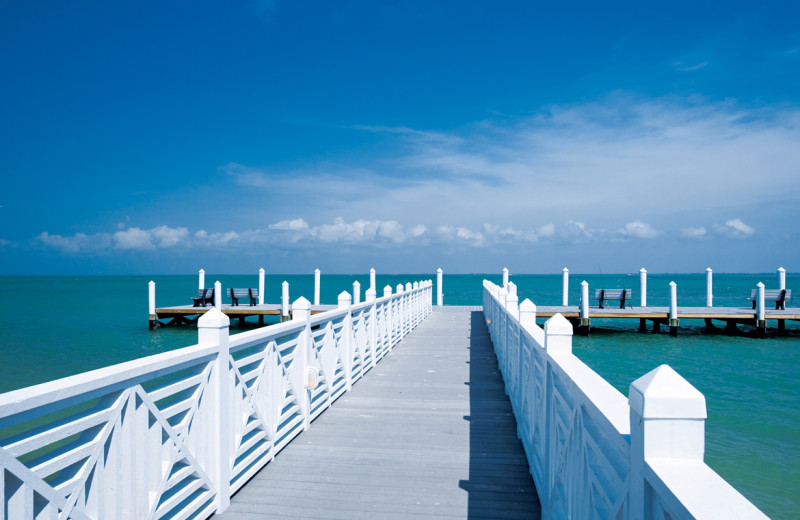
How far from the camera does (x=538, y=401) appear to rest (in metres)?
4.08

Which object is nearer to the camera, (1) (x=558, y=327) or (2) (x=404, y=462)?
(1) (x=558, y=327)

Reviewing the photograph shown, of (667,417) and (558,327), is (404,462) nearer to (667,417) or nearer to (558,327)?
(558,327)

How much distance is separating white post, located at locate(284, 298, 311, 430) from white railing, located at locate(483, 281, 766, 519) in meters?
2.52

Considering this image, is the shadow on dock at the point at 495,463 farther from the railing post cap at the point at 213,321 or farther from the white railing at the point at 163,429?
the railing post cap at the point at 213,321

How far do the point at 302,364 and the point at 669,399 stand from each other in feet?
15.1

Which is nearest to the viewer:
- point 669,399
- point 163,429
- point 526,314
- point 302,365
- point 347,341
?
point 669,399

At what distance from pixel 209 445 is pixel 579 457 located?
2.51 m

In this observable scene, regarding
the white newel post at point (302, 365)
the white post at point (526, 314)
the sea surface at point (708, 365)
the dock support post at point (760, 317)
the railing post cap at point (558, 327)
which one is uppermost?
the railing post cap at point (558, 327)

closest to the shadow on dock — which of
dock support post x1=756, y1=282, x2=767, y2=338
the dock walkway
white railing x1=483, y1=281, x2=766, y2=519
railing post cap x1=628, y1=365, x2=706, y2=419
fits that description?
the dock walkway

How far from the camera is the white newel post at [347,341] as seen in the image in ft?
23.9

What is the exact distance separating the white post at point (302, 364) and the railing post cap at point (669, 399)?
4.37m

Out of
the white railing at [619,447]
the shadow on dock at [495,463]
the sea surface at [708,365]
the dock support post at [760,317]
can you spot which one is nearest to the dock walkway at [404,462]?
the shadow on dock at [495,463]

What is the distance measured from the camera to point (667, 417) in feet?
4.54

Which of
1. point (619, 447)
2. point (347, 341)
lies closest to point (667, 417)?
point (619, 447)
